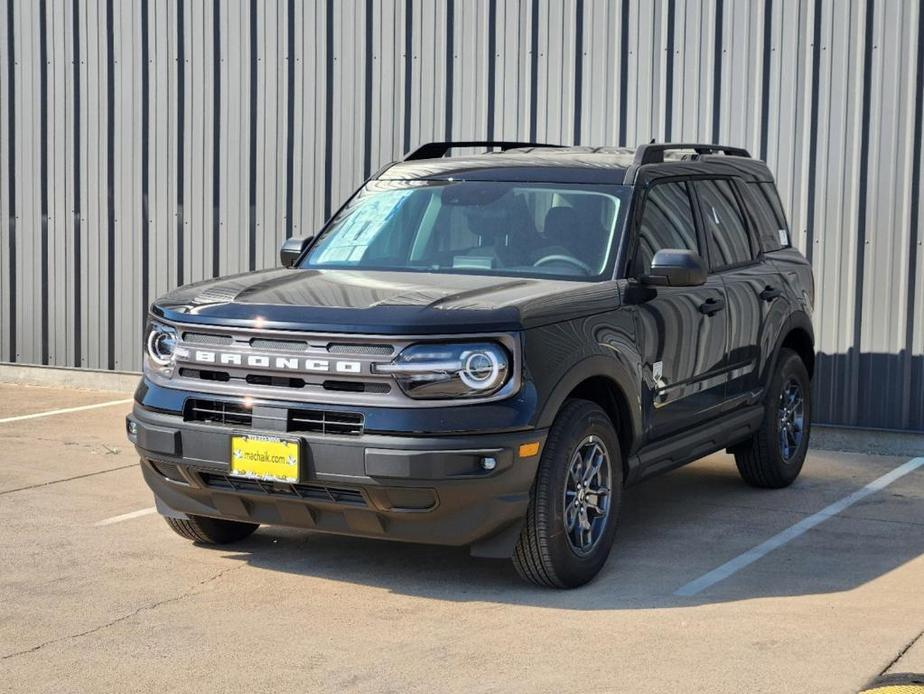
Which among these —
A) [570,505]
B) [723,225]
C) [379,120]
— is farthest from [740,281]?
[379,120]

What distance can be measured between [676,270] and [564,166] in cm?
96

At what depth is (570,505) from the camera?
21.1 ft

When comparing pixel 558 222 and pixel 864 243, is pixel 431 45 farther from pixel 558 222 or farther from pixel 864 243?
pixel 558 222

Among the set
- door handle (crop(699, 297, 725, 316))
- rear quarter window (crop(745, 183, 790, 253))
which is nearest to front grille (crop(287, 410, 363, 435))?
door handle (crop(699, 297, 725, 316))

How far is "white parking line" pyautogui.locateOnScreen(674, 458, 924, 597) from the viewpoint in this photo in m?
6.66

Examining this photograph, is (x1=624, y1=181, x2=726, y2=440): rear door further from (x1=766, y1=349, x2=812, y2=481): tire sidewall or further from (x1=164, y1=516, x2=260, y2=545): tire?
(x1=164, y1=516, x2=260, y2=545): tire

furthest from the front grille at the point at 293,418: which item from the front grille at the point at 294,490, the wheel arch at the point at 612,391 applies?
the wheel arch at the point at 612,391

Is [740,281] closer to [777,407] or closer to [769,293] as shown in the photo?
[769,293]

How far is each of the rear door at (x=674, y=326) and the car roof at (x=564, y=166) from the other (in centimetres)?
13

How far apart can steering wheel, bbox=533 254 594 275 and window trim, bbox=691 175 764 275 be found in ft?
3.69

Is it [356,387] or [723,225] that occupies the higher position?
[723,225]

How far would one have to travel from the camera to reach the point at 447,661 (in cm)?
546

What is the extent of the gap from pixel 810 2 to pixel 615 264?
13.9ft

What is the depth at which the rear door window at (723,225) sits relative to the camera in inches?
316
